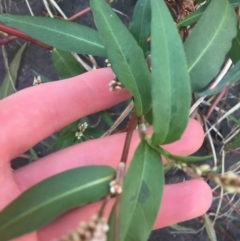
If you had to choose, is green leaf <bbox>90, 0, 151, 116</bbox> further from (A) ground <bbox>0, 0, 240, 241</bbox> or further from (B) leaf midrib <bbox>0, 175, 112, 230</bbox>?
(A) ground <bbox>0, 0, 240, 241</bbox>

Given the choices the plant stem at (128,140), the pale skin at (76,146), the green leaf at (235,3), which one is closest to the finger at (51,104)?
the pale skin at (76,146)

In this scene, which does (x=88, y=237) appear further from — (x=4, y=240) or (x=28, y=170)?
(x=28, y=170)

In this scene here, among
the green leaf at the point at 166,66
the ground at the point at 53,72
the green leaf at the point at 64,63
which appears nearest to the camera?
the green leaf at the point at 166,66

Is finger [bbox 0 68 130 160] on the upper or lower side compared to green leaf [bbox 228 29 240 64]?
lower

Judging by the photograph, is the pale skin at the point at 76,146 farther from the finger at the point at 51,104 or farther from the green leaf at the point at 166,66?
the green leaf at the point at 166,66

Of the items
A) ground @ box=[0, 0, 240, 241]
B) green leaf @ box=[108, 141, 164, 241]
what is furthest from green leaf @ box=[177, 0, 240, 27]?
ground @ box=[0, 0, 240, 241]

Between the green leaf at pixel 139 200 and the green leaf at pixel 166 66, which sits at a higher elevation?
the green leaf at pixel 166 66

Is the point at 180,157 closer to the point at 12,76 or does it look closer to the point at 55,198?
the point at 55,198
